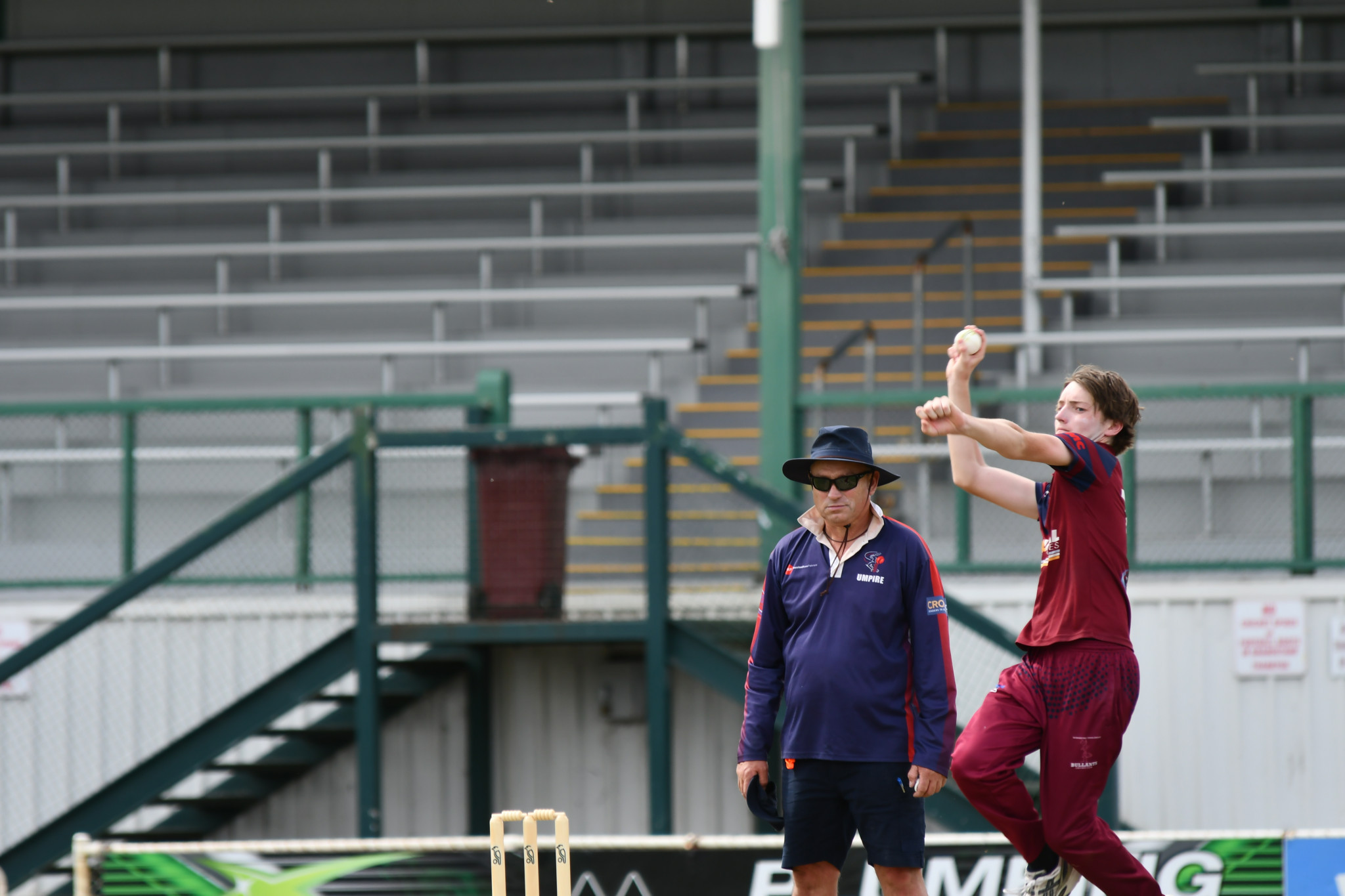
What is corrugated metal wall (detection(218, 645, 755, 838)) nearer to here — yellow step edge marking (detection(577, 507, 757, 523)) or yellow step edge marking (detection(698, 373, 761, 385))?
yellow step edge marking (detection(577, 507, 757, 523))

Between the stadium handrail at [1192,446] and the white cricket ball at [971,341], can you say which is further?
the stadium handrail at [1192,446]

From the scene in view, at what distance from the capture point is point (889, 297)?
498 inches

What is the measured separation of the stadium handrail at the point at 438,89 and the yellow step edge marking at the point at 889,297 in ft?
7.84

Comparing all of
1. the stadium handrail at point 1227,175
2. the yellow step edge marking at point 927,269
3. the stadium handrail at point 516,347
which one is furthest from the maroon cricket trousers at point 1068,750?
the stadium handrail at point 1227,175

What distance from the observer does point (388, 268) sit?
1407 cm

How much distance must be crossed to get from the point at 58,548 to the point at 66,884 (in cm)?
199

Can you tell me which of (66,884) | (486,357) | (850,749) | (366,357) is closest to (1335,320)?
(486,357)

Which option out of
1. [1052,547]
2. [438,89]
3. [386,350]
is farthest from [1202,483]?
[438,89]

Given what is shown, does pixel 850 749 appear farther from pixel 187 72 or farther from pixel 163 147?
pixel 187 72

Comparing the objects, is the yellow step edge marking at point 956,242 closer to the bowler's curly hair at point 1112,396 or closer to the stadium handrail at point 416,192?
the stadium handrail at point 416,192

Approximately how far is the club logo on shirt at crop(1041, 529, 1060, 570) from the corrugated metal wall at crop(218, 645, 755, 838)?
4.26 m

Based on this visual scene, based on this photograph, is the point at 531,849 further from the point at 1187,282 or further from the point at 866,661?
the point at 1187,282

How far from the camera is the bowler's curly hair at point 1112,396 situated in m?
4.77

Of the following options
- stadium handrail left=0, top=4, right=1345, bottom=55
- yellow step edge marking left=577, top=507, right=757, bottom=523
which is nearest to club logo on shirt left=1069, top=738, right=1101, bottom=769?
yellow step edge marking left=577, top=507, right=757, bottom=523
